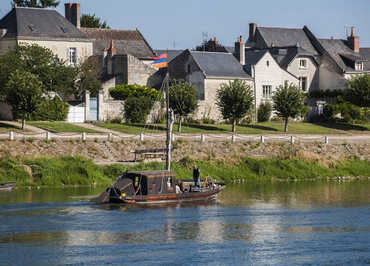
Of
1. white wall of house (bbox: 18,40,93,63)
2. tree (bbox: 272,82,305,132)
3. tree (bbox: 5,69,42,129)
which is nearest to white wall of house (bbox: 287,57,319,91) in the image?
tree (bbox: 272,82,305,132)

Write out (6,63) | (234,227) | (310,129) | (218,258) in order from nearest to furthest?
(218,258) < (234,227) < (6,63) < (310,129)

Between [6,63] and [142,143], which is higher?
[6,63]

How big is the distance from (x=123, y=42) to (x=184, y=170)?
3740 cm

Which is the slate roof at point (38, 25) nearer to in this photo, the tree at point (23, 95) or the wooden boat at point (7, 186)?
the tree at point (23, 95)

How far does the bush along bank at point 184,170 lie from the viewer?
1875 inches

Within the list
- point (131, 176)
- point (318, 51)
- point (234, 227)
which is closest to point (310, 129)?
point (318, 51)

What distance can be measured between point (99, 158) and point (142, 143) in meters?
4.80

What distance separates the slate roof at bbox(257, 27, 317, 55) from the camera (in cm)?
9356

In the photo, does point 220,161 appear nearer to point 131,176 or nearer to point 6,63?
point 131,176

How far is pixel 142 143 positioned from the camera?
56.1 meters

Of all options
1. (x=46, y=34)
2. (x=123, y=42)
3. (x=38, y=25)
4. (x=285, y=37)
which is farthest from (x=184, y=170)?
(x=285, y=37)

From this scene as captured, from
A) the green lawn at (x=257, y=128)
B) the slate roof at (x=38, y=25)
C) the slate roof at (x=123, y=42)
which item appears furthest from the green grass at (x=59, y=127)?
the slate roof at (x=123, y=42)

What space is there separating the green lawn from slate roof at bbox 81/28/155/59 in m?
18.1

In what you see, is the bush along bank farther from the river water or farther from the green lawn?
the green lawn
